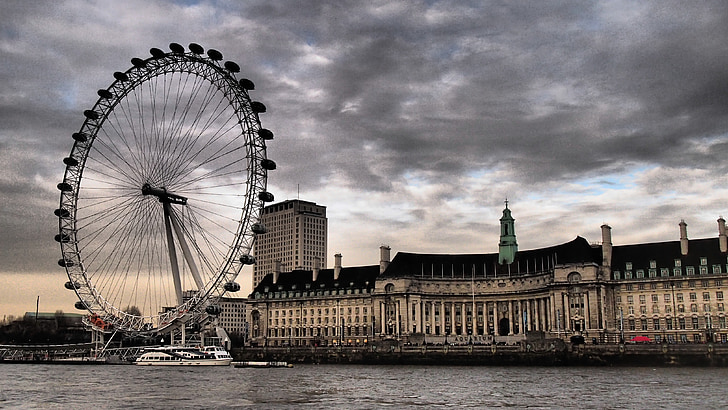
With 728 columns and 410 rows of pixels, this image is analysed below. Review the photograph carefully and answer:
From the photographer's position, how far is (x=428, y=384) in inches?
2933

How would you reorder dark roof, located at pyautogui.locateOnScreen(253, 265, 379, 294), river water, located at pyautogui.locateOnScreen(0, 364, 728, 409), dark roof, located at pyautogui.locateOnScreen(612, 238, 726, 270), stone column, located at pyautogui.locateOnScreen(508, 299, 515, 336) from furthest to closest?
dark roof, located at pyautogui.locateOnScreen(253, 265, 379, 294) < stone column, located at pyautogui.locateOnScreen(508, 299, 515, 336) < dark roof, located at pyautogui.locateOnScreen(612, 238, 726, 270) < river water, located at pyautogui.locateOnScreen(0, 364, 728, 409)

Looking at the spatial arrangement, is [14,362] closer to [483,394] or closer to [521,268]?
[521,268]

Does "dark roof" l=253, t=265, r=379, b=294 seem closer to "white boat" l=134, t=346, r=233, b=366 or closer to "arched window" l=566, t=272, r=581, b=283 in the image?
"arched window" l=566, t=272, r=581, b=283

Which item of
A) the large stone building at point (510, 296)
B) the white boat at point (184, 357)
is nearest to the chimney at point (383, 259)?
the large stone building at point (510, 296)

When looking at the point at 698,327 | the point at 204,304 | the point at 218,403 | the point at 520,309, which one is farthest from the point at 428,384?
the point at 520,309

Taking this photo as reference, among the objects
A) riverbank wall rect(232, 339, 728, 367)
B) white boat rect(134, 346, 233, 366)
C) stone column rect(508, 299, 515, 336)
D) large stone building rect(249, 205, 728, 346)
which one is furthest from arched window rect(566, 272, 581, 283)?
white boat rect(134, 346, 233, 366)

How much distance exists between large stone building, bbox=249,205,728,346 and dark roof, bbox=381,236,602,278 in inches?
9.2

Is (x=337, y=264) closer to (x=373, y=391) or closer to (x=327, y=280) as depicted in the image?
(x=327, y=280)

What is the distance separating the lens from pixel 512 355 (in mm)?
116062

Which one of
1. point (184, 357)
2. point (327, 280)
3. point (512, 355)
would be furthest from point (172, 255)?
Answer: point (327, 280)

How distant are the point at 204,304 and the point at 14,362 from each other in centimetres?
6074

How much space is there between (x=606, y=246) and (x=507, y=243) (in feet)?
91.6

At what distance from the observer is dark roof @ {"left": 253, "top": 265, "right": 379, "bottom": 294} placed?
17100cm

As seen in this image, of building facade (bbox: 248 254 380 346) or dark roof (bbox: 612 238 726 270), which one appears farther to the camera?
building facade (bbox: 248 254 380 346)
